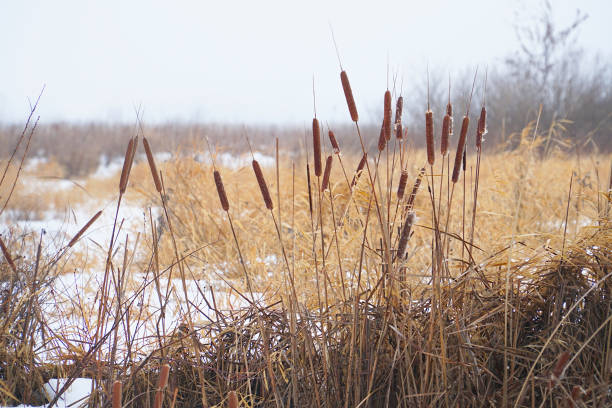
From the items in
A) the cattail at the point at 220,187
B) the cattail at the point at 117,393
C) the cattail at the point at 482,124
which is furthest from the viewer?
the cattail at the point at 482,124

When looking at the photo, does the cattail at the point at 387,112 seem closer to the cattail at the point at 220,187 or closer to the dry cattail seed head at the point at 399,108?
the dry cattail seed head at the point at 399,108

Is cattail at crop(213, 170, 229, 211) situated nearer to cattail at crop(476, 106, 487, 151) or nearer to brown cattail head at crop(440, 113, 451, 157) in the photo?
brown cattail head at crop(440, 113, 451, 157)

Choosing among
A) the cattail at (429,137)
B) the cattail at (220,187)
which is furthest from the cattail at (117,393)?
the cattail at (429,137)

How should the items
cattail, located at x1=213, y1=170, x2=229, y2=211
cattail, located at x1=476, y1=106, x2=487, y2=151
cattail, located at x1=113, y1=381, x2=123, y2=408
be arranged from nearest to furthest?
1. cattail, located at x1=113, y1=381, x2=123, y2=408
2. cattail, located at x1=213, y1=170, x2=229, y2=211
3. cattail, located at x1=476, y1=106, x2=487, y2=151

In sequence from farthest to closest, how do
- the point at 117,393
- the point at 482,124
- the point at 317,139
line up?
the point at 482,124 < the point at 317,139 < the point at 117,393

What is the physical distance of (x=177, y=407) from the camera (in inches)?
50.1

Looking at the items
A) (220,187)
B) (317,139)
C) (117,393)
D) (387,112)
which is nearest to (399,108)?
(387,112)

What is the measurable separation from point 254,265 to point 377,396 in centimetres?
137

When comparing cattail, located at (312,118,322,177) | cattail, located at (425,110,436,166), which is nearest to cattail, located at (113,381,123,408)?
cattail, located at (312,118,322,177)

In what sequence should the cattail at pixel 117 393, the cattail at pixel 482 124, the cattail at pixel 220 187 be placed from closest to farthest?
the cattail at pixel 117 393 → the cattail at pixel 220 187 → the cattail at pixel 482 124

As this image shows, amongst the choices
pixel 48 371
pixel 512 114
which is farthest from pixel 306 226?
pixel 512 114

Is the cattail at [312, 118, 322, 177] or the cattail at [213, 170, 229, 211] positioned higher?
the cattail at [312, 118, 322, 177]

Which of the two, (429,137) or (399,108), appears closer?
(429,137)

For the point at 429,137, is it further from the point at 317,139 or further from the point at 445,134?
the point at 317,139
